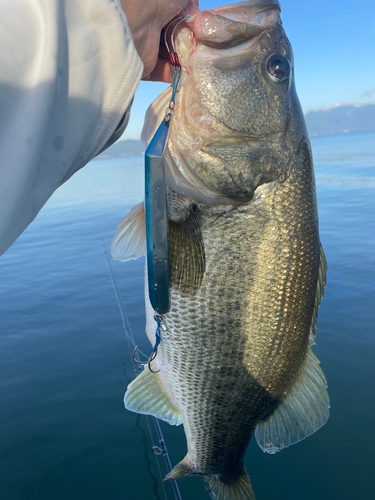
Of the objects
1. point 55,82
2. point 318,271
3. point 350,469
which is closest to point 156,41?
point 55,82

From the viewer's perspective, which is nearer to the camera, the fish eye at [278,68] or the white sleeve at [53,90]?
the white sleeve at [53,90]

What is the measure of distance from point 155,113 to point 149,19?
412 mm

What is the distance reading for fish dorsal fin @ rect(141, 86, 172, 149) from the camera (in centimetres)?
176

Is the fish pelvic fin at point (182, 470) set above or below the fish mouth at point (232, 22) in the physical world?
below

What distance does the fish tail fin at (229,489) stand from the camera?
2.29 metres

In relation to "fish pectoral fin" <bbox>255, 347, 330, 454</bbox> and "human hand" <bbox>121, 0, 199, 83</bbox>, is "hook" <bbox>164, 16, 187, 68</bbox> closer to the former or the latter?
"human hand" <bbox>121, 0, 199, 83</bbox>

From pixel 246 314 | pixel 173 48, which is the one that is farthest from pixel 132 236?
pixel 173 48

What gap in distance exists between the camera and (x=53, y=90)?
3.43ft

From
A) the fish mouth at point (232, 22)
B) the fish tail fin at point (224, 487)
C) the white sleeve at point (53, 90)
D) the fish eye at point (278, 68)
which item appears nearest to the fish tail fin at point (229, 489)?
the fish tail fin at point (224, 487)

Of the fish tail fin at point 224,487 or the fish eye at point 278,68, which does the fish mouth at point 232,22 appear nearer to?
the fish eye at point 278,68

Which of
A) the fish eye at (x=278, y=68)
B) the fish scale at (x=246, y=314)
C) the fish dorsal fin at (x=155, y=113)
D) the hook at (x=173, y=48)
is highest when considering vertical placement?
the hook at (x=173, y=48)

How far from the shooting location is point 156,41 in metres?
1.57

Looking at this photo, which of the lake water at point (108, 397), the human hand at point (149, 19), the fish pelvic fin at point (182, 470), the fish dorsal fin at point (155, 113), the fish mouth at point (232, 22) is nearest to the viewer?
the human hand at point (149, 19)

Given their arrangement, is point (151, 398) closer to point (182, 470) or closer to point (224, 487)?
point (182, 470)
